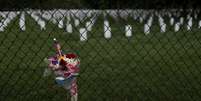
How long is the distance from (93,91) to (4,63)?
204 cm

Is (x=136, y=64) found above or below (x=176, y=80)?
above

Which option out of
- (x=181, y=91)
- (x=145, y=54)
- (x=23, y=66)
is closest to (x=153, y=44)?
(x=145, y=54)

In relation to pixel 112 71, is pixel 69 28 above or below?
above

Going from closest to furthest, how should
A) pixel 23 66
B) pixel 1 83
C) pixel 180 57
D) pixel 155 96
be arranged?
1. pixel 155 96
2. pixel 1 83
3. pixel 23 66
4. pixel 180 57

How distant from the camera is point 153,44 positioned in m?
7.50

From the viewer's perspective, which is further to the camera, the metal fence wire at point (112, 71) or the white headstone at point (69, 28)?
the white headstone at point (69, 28)

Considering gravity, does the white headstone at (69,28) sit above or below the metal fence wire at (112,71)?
above

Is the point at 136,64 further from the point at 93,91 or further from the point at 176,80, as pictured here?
the point at 93,91

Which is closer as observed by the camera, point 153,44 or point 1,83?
point 1,83

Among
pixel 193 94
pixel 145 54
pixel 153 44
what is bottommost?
pixel 193 94

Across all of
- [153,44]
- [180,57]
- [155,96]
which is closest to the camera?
[155,96]

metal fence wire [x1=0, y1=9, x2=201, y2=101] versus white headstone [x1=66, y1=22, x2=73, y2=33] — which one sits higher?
white headstone [x1=66, y1=22, x2=73, y2=33]

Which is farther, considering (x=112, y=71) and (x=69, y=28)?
(x=69, y=28)

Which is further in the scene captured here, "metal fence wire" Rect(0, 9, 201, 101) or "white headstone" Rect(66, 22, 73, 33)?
"white headstone" Rect(66, 22, 73, 33)
